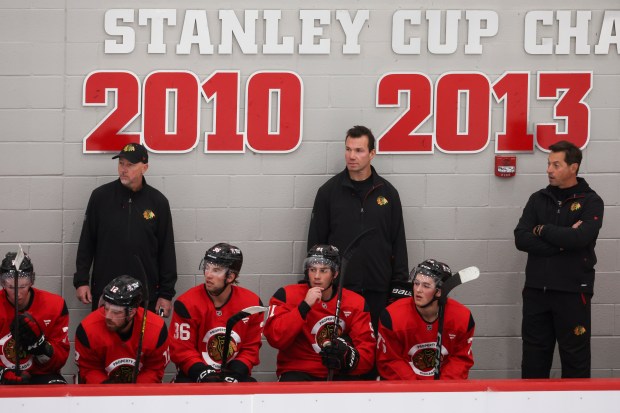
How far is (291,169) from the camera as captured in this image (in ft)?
17.9

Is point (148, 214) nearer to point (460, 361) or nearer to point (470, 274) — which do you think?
point (460, 361)

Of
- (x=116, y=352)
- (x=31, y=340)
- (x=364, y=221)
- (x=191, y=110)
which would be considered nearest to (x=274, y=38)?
(x=191, y=110)

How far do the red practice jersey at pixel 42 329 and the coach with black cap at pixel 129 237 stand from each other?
0.53m

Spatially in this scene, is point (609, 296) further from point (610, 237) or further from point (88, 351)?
point (88, 351)

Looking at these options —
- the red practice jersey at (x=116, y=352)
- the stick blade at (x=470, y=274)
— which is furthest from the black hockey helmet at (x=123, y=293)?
the stick blade at (x=470, y=274)

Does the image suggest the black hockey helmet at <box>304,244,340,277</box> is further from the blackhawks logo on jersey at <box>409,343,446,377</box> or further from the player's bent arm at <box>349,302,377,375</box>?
the blackhawks logo on jersey at <box>409,343,446,377</box>

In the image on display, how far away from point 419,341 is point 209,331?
922mm

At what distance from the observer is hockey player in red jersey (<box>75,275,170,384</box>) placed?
4.34 metres

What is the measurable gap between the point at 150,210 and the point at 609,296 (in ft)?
8.08

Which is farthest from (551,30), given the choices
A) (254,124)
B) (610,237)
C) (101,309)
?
(101,309)

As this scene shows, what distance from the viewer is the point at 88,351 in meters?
4.36

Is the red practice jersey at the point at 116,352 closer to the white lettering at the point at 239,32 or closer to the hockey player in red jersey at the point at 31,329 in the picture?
the hockey player in red jersey at the point at 31,329

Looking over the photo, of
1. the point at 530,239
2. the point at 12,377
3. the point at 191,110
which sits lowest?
the point at 12,377

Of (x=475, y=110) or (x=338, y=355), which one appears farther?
(x=475, y=110)
